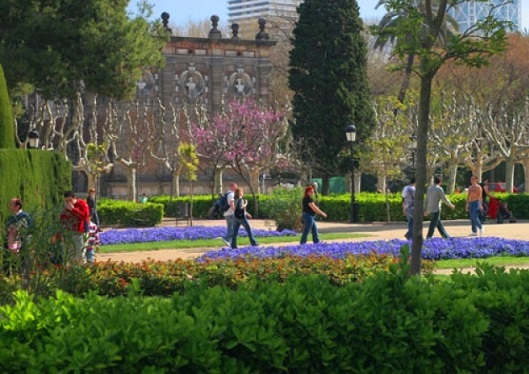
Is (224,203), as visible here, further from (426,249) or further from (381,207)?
(381,207)

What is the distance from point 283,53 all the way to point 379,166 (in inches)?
997

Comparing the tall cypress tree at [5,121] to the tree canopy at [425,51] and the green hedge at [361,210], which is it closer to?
the tree canopy at [425,51]

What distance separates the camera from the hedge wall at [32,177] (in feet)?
50.6

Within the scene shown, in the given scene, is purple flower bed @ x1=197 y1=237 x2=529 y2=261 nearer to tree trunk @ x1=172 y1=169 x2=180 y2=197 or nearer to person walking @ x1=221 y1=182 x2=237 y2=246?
person walking @ x1=221 y1=182 x2=237 y2=246

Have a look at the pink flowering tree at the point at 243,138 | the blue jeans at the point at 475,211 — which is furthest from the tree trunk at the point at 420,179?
the pink flowering tree at the point at 243,138

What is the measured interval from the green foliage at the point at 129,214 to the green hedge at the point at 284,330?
2807 centimetres

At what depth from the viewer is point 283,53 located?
2606 inches

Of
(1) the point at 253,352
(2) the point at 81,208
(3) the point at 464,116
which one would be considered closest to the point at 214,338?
(1) the point at 253,352

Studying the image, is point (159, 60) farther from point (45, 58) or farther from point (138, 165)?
point (138, 165)

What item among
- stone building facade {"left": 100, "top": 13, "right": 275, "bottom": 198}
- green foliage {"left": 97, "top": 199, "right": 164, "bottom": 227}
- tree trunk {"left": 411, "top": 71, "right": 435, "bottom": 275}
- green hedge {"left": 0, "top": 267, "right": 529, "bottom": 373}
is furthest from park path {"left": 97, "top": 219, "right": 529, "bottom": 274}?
stone building facade {"left": 100, "top": 13, "right": 275, "bottom": 198}

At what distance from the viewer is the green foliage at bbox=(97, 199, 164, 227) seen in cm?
3506

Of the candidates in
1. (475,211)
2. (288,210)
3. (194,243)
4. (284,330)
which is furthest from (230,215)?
(284,330)

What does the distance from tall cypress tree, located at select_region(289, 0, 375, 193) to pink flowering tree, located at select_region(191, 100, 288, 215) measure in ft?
13.2

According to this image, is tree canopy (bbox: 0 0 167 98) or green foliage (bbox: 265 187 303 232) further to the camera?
tree canopy (bbox: 0 0 167 98)
